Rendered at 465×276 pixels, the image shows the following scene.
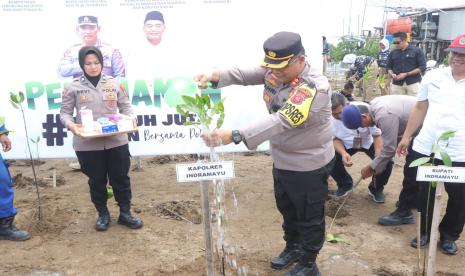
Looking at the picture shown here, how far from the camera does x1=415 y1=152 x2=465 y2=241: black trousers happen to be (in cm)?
311

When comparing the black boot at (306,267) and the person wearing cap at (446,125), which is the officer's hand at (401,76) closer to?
the person wearing cap at (446,125)

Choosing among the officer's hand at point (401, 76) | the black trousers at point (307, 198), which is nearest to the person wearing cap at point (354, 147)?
the black trousers at point (307, 198)

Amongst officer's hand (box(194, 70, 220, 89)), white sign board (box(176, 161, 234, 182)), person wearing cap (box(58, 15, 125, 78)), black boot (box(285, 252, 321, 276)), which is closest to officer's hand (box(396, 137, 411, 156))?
black boot (box(285, 252, 321, 276))

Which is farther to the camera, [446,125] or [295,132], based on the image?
[446,125]

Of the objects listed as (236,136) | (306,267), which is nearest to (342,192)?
(306,267)

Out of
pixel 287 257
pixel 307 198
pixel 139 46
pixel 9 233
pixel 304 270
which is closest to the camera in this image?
pixel 307 198

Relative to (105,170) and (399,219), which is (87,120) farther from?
(399,219)

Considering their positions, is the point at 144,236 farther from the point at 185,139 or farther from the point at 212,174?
the point at 212,174

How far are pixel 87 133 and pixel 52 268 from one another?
3.31ft

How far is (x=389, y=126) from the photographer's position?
3.57 meters

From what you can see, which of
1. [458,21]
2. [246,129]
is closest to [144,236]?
[246,129]

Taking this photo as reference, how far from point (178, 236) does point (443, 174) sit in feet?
7.03

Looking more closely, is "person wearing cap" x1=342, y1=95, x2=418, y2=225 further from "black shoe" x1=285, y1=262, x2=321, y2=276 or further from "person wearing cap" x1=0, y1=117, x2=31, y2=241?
"person wearing cap" x1=0, y1=117, x2=31, y2=241

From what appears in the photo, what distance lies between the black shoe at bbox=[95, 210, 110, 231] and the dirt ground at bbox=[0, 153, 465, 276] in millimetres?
45
